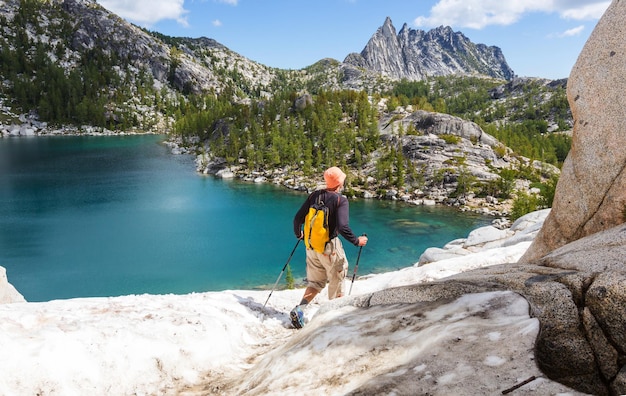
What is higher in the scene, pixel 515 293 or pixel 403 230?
pixel 515 293

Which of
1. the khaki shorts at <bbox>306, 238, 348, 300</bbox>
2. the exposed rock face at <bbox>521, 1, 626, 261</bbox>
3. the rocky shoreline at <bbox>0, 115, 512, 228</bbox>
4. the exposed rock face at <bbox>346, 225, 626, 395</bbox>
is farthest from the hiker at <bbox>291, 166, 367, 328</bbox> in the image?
the rocky shoreline at <bbox>0, 115, 512, 228</bbox>

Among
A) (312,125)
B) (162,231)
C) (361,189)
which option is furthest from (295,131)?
(162,231)

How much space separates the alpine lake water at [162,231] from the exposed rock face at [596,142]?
78.3 ft

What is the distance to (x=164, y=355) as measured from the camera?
6816 mm

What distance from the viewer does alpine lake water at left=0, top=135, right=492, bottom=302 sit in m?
33.0

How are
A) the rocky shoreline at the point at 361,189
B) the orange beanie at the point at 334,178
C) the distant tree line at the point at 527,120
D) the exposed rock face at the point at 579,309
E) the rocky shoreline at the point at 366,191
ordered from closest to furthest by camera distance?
1. the exposed rock face at the point at 579,309
2. the orange beanie at the point at 334,178
3. the rocky shoreline at the point at 366,191
4. the rocky shoreline at the point at 361,189
5. the distant tree line at the point at 527,120

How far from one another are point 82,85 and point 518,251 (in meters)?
214

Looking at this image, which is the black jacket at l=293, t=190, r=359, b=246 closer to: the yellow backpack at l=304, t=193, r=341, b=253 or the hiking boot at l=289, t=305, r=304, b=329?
the yellow backpack at l=304, t=193, r=341, b=253

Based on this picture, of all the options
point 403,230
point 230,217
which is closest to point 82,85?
point 230,217

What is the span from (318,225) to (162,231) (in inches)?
1620

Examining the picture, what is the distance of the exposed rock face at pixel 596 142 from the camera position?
27.1 ft

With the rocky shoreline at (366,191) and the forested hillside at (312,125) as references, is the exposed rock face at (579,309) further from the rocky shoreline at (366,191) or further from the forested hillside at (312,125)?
the forested hillside at (312,125)

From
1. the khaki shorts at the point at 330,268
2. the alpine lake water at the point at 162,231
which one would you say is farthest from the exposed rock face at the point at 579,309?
the alpine lake water at the point at 162,231

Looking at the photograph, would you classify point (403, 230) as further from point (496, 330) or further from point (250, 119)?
point (250, 119)
